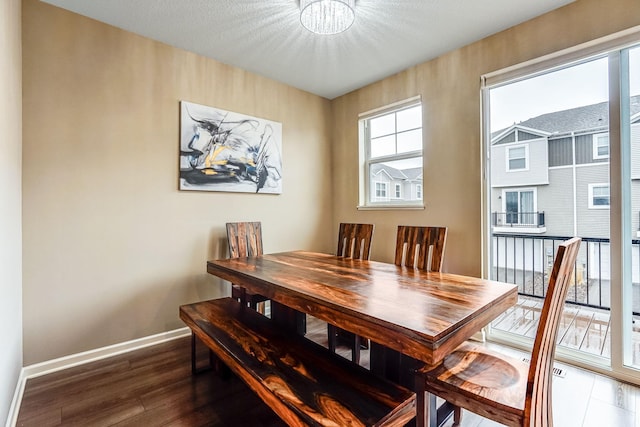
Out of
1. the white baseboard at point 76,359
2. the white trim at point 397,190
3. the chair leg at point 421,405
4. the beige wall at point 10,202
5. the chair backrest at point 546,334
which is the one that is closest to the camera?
the chair backrest at point 546,334

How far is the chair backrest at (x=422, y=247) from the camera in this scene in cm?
Result: 215

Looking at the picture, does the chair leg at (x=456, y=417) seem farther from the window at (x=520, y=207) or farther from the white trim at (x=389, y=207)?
the white trim at (x=389, y=207)

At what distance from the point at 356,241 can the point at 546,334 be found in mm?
1746

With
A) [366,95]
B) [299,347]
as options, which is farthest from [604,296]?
[366,95]

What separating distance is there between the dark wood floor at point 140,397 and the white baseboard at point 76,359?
0.04 metres

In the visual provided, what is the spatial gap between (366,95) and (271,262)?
7.95ft

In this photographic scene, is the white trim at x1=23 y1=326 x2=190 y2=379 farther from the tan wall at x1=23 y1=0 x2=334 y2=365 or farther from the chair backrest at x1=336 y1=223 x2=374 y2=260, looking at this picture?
the chair backrest at x1=336 y1=223 x2=374 y2=260

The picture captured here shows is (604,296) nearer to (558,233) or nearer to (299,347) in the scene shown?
(558,233)

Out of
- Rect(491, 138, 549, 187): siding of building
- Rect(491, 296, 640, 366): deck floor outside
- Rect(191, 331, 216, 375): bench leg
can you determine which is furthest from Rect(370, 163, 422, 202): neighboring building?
Rect(191, 331, 216, 375): bench leg

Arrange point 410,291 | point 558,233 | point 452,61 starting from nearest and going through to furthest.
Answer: point 410,291, point 558,233, point 452,61

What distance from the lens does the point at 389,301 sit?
136 centimetres

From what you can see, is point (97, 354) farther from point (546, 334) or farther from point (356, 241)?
point (546, 334)

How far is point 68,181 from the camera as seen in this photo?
2.25 m

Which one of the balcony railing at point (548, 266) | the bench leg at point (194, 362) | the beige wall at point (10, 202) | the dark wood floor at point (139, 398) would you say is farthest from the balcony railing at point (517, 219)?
the beige wall at point (10, 202)
